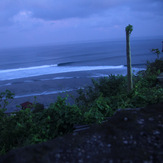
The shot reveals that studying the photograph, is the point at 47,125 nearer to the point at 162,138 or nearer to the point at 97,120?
the point at 97,120

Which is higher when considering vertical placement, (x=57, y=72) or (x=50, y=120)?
(x=50, y=120)

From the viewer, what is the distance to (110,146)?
2918 mm

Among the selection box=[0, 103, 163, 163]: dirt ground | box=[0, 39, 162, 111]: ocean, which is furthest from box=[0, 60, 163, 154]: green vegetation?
box=[0, 39, 162, 111]: ocean

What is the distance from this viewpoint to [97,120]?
429 centimetres

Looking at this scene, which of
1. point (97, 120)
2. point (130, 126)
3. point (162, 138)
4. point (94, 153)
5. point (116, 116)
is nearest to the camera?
point (94, 153)

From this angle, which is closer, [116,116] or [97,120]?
[116,116]

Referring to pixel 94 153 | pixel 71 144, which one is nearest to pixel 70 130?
pixel 71 144

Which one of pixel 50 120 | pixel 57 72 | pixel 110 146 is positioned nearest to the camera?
pixel 110 146

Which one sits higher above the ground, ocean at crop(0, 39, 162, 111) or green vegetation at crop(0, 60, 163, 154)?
green vegetation at crop(0, 60, 163, 154)

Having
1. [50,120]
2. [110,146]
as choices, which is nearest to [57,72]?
[50,120]

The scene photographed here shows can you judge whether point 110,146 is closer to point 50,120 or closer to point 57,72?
point 50,120

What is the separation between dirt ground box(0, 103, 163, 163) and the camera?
8.51ft

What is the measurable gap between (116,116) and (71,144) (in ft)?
4.71

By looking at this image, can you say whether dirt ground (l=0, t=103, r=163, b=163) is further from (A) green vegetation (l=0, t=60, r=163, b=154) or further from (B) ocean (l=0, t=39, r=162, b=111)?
(B) ocean (l=0, t=39, r=162, b=111)
